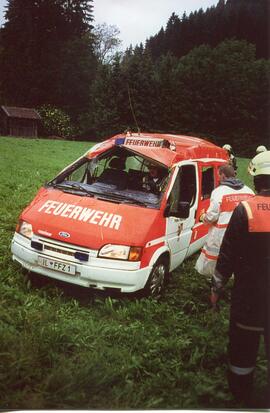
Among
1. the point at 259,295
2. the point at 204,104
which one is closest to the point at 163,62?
the point at 204,104

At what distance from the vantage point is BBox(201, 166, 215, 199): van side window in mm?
6014

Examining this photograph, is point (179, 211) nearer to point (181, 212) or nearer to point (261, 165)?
point (181, 212)

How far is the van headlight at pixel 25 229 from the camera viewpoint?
4.21m

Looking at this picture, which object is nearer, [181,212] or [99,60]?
[181,212]

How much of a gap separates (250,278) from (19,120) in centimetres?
371

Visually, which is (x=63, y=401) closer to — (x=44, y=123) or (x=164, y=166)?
(x=164, y=166)

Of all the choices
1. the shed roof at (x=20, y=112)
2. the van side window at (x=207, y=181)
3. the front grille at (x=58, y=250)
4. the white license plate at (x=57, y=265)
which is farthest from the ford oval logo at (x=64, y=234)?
the van side window at (x=207, y=181)

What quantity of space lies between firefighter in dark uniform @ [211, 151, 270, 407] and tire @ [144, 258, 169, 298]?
1634 mm

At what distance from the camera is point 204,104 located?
8422mm

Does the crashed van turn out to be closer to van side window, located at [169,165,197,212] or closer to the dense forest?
van side window, located at [169,165,197,212]

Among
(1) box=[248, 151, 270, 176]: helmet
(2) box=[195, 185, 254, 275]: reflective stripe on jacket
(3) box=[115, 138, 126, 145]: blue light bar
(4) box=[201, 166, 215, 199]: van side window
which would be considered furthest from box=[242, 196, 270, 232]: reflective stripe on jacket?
(4) box=[201, 166, 215, 199]: van side window

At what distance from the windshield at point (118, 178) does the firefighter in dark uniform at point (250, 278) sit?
1.90m

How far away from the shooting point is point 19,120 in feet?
16.4

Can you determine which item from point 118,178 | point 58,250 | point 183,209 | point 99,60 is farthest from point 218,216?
point 99,60
